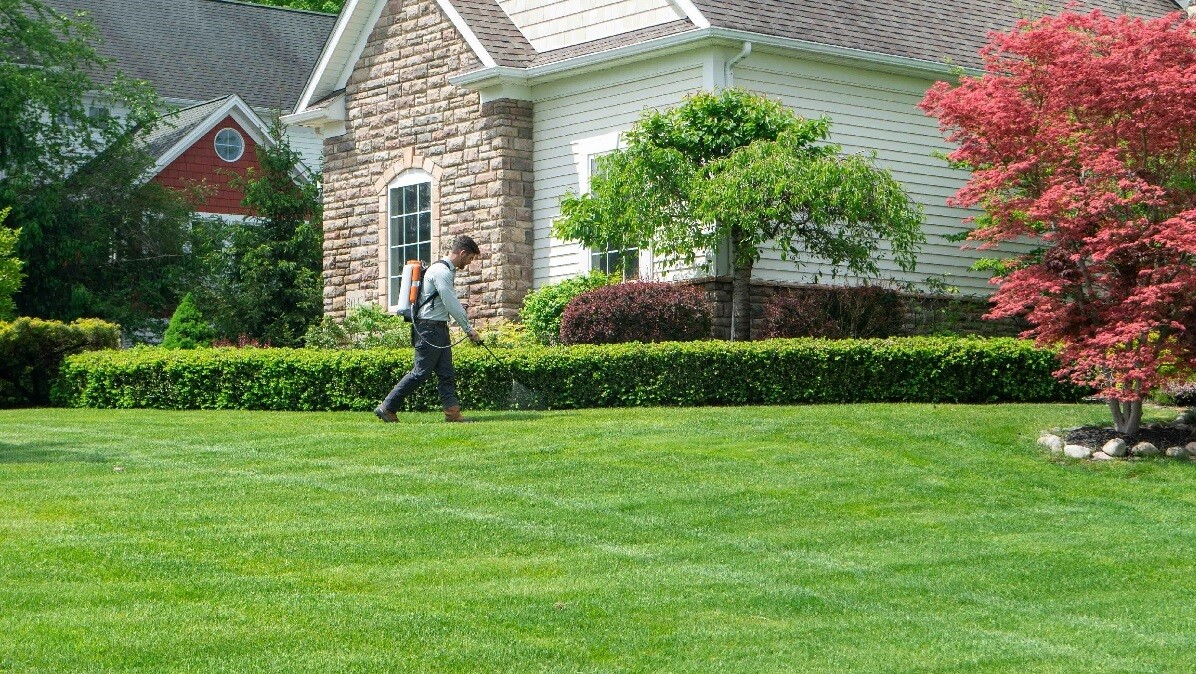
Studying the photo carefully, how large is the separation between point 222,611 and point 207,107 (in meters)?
28.8

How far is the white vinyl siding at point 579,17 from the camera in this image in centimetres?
1951

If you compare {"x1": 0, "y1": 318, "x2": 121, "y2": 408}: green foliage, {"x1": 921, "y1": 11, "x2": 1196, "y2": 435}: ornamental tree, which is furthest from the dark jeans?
{"x1": 0, "y1": 318, "x2": 121, "y2": 408}: green foliage

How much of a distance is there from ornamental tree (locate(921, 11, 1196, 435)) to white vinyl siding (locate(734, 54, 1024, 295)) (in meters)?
6.30

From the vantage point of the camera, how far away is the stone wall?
1830 cm

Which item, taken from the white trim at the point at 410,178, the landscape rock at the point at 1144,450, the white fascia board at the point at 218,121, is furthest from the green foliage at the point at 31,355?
the landscape rock at the point at 1144,450

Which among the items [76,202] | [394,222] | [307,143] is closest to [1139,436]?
[394,222]

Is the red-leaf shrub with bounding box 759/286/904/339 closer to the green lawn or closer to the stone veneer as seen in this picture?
the stone veneer

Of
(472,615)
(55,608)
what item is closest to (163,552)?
(55,608)

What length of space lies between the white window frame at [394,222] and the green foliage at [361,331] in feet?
1.35

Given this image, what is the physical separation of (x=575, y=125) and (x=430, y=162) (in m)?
2.53

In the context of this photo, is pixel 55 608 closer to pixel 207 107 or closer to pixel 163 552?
pixel 163 552

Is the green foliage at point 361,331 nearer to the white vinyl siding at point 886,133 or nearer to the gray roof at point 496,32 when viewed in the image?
the gray roof at point 496,32

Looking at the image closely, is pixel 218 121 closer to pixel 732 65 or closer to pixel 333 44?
pixel 333 44

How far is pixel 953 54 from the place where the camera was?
2080 centimetres
